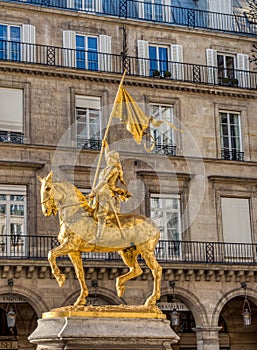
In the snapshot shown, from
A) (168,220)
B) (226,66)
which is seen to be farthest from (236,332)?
(226,66)

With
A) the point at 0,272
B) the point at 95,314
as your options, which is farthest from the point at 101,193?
the point at 0,272

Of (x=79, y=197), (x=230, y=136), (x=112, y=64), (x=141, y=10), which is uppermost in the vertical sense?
(x=141, y=10)

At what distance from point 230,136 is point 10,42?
8813mm

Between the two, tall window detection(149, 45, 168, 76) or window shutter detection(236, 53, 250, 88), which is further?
window shutter detection(236, 53, 250, 88)

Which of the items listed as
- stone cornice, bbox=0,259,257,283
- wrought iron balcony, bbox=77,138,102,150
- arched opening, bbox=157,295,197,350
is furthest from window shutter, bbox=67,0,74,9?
arched opening, bbox=157,295,197,350

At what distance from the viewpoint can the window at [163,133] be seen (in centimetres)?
3017

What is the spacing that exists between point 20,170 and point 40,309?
4.55 m

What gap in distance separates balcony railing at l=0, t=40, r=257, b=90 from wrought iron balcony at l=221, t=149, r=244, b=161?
251 cm

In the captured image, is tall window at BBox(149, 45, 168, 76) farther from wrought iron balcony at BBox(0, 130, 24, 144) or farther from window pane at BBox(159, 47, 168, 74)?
wrought iron balcony at BBox(0, 130, 24, 144)

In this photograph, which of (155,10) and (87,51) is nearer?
(87,51)

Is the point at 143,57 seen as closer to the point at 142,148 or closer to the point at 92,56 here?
the point at 92,56

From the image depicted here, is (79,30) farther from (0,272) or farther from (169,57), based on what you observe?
(0,272)

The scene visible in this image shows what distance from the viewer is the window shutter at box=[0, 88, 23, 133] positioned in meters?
28.2

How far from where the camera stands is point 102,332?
549 inches
